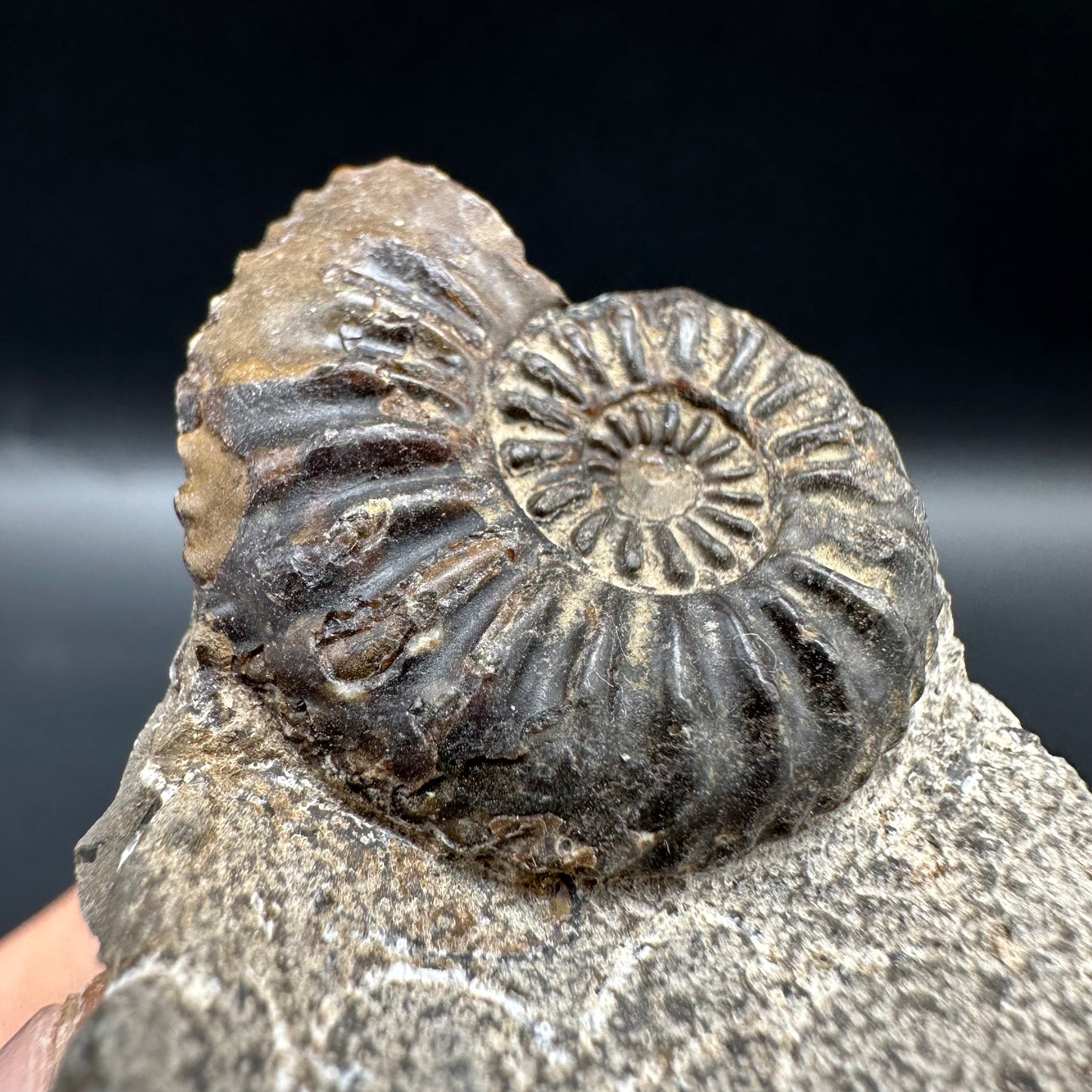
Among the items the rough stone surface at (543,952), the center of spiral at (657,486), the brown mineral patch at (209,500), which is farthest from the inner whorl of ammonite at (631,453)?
the rough stone surface at (543,952)

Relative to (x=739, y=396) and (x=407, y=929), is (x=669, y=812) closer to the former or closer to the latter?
(x=407, y=929)

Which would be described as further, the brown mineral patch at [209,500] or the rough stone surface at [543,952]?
the brown mineral patch at [209,500]

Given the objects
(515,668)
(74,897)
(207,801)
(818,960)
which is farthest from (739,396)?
(74,897)

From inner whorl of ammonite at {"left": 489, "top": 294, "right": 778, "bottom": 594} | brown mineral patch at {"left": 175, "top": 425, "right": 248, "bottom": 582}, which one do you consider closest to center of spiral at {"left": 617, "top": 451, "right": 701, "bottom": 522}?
inner whorl of ammonite at {"left": 489, "top": 294, "right": 778, "bottom": 594}

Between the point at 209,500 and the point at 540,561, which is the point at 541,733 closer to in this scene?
the point at 540,561

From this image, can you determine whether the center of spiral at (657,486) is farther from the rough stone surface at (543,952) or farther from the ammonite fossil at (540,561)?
the rough stone surface at (543,952)

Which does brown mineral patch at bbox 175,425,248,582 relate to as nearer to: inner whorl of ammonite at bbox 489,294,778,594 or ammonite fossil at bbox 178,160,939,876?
ammonite fossil at bbox 178,160,939,876

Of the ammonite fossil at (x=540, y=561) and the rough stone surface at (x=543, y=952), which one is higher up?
the ammonite fossil at (x=540, y=561)

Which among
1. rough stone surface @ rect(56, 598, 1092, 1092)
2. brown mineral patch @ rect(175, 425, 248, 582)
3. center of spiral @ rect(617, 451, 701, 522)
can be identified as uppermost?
center of spiral @ rect(617, 451, 701, 522)
